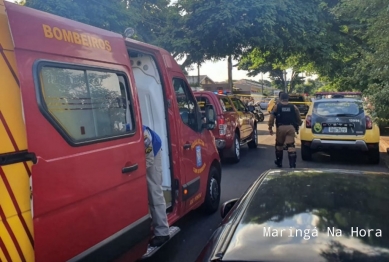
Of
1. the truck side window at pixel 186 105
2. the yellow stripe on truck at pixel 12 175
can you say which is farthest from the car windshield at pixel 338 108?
the yellow stripe on truck at pixel 12 175

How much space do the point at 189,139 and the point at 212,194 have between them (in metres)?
1.30

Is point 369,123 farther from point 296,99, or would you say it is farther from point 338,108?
point 296,99

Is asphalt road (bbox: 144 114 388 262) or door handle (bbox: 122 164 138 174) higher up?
door handle (bbox: 122 164 138 174)

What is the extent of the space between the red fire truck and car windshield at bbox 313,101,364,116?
6.60 meters

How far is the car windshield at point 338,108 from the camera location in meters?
9.67

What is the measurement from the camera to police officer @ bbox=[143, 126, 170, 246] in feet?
13.5

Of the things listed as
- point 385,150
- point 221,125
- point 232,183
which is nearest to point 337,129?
point 221,125

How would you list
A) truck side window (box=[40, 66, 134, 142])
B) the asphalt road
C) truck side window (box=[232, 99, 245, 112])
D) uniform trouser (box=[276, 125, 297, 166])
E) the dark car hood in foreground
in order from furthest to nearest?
truck side window (box=[232, 99, 245, 112]) < uniform trouser (box=[276, 125, 297, 166]) < the asphalt road < truck side window (box=[40, 66, 134, 142]) < the dark car hood in foreground

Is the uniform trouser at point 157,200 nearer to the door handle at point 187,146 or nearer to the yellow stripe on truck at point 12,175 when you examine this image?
the door handle at point 187,146

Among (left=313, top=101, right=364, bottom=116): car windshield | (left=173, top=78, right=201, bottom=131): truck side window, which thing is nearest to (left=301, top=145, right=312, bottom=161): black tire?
(left=313, top=101, right=364, bottom=116): car windshield

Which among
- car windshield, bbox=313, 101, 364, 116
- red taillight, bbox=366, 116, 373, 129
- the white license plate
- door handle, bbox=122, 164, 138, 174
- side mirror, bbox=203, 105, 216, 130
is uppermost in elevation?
side mirror, bbox=203, 105, 216, 130

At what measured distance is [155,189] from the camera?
4.16 metres

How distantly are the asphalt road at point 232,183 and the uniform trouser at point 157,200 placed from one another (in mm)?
485

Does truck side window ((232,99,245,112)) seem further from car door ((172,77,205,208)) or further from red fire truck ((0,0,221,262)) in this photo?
red fire truck ((0,0,221,262))
